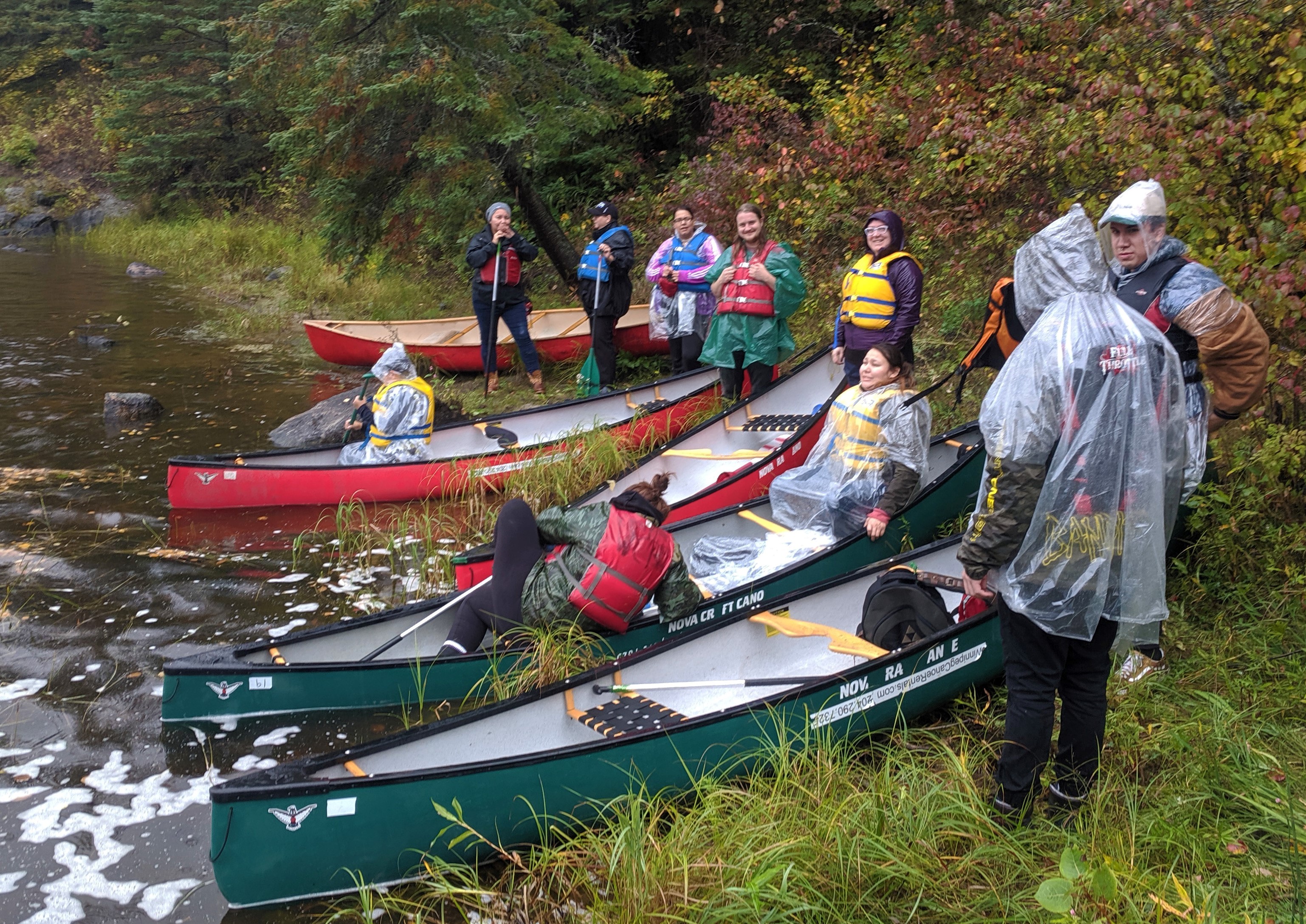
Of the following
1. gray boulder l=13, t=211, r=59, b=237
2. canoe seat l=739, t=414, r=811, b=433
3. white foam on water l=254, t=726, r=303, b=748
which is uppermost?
gray boulder l=13, t=211, r=59, b=237

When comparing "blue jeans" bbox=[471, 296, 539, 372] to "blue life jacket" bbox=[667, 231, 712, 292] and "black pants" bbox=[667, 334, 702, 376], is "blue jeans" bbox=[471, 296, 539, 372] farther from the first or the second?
"blue life jacket" bbox=[667, 231, 712, 292]

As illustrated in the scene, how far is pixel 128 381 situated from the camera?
11047 mm

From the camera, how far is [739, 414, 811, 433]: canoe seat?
7.42 meters

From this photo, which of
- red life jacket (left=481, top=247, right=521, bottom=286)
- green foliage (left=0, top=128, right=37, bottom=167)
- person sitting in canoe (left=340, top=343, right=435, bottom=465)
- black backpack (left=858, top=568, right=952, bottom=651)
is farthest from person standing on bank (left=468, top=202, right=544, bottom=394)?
green foliage (left=0, top=128, right=37, bottom=167)

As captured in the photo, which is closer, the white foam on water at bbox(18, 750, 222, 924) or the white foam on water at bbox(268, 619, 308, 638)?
the white foam on water at bbox(18, 750, 222, 924)

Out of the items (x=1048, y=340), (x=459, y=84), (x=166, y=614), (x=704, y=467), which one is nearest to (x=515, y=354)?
(x=459, y=84)

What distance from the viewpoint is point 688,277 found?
8.68m

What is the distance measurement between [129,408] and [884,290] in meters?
7.11

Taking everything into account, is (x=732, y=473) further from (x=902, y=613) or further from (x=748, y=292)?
(x=902, y=613)

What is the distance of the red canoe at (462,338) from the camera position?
1058 centimetres

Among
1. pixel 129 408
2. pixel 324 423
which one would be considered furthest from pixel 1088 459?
pixel 129 408

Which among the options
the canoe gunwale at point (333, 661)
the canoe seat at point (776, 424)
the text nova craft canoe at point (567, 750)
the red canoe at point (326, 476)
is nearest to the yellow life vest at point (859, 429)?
the canoe gunwale at point (333, 661)

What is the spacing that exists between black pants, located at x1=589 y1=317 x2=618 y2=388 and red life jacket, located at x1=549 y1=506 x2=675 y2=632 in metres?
5.22

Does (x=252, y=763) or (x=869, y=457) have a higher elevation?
(x=869, y=457)
